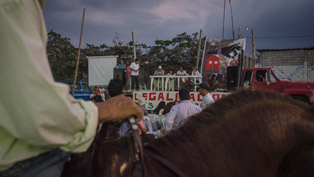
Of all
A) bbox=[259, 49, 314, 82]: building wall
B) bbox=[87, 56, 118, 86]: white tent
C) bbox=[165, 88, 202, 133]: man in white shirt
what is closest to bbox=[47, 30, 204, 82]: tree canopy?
bbox=[87, 56, 118, 86]: white tent

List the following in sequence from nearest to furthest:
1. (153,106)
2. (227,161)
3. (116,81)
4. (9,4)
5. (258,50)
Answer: (9,4) → (227,161) → (116,81) → (153,106) → (258,50)

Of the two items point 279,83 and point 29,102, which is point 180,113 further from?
point 279,83

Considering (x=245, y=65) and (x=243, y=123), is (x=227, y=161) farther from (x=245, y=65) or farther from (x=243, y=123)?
(x=245, y=65)

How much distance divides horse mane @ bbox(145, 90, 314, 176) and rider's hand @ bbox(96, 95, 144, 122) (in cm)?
29

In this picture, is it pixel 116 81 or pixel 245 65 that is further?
pixel 245 65

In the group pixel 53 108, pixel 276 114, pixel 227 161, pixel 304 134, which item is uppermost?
pixel 53 108

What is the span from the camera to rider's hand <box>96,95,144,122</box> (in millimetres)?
941

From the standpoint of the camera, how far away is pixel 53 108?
2.22 ft

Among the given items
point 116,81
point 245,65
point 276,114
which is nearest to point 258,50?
point 245,65

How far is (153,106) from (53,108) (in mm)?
9699

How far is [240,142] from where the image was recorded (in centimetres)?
129

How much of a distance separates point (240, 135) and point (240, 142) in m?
0.04

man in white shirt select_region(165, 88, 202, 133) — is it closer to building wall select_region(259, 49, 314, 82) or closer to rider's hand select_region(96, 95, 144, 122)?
rider's hand select_region(96, 95, 144, 122)

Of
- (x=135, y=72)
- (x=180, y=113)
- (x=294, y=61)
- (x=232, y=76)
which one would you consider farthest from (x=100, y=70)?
(x=294, y=61)
